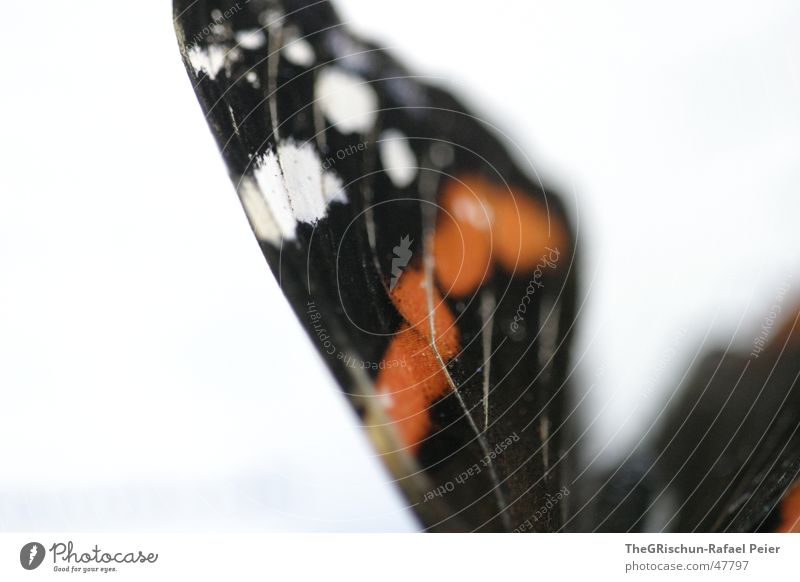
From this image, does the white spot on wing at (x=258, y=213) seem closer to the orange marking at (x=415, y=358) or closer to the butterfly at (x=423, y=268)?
the butterfly at (x=423, y=268)

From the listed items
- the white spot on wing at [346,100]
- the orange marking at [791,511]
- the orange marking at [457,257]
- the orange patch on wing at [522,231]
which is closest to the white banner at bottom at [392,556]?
the orange marking at [791,511]

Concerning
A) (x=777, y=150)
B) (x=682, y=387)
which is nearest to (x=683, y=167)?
(x=777, y=150)

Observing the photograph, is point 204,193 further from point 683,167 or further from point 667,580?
point 667,580

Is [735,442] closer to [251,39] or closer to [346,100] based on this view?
[346,100]

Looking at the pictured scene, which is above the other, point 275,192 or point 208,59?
point 208,59

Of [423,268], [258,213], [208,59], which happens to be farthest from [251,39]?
[423,268]

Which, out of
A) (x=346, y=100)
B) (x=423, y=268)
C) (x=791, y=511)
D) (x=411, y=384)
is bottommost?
(x=791, y=511)

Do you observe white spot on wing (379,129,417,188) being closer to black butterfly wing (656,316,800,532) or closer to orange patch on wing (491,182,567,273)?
orange patch on wing (491,182,567,273)

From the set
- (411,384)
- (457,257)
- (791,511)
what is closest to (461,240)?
(457,257)
